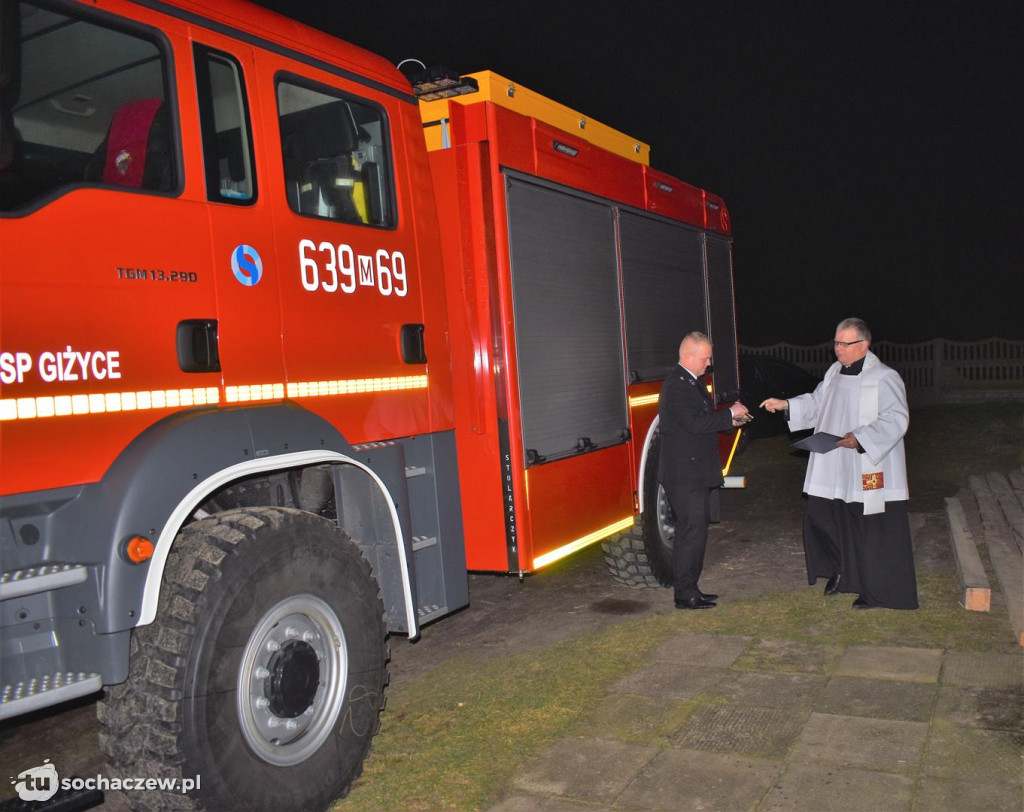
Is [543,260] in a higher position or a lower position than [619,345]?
higher

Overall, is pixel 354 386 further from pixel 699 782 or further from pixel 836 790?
pixel 836 790

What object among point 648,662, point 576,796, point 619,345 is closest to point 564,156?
point 619,345

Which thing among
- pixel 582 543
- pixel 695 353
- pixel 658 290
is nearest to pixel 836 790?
pixel 582 543

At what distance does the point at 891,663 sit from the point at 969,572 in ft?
4.95

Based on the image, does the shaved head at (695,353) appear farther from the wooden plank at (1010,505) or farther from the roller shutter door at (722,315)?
the wooden plank at (1010,505)

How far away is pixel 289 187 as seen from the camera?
12.4ft

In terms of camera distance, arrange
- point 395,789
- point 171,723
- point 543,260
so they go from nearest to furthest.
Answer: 1. point 171,723
2. point 395,789
3. point 543,260

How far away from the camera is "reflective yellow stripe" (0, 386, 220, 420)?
108 inches

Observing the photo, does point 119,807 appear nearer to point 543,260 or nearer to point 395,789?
point 395,789

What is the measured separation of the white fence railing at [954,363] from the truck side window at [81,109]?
21.3 meters

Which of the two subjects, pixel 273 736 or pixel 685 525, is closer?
pixel 273 736

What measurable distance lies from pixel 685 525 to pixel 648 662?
1.22 m

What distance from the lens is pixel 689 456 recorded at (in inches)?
242

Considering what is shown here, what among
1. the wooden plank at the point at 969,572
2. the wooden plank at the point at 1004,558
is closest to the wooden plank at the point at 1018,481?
the wooden plank at the point at 1004,558
